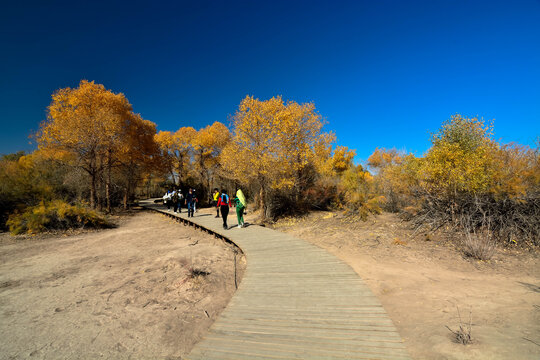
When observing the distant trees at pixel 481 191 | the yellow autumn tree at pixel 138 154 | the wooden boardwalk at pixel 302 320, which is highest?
the yellow autumn tree at pixel 138 154

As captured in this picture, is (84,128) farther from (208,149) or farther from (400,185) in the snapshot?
(400,185)

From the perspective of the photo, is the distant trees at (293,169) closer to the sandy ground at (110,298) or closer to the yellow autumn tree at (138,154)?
the yellow autumn tree at (138,154)

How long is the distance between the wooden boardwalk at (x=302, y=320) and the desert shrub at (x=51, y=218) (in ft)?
45.4

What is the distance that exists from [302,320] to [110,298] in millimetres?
5053

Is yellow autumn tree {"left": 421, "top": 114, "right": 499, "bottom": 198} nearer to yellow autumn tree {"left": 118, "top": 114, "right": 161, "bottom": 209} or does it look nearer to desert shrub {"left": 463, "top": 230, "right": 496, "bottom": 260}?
desert shrub {"left": 463, "top": 230, "right": 496, "bottom": 260}

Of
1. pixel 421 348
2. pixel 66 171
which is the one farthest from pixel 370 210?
pixel 66 171

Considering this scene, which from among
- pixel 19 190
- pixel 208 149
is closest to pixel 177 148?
pixel 208 149

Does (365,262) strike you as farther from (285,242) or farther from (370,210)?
(370,210)

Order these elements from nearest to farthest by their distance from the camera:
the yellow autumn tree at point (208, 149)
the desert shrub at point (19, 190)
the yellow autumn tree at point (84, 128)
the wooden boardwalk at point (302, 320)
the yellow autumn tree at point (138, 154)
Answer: the wooden boardwalk at point (302, 320) < the desert shrub at point (19, 190) < the yellow autumn tree at point (84, 128) < the yellow autumn tree at point (138, 154) < the yellow autumn tree at point (208, 149)

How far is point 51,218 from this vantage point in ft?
43.0

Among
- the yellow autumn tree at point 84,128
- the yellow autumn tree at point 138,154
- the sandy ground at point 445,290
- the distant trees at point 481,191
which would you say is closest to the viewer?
the sandy ground at point 445,290

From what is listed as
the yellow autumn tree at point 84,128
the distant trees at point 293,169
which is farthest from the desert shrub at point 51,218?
the yellow autumn tree at point 84,128

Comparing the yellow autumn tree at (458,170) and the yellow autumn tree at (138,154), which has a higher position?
the yellow autumn tree at (138,154)

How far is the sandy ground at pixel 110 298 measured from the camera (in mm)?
4055
